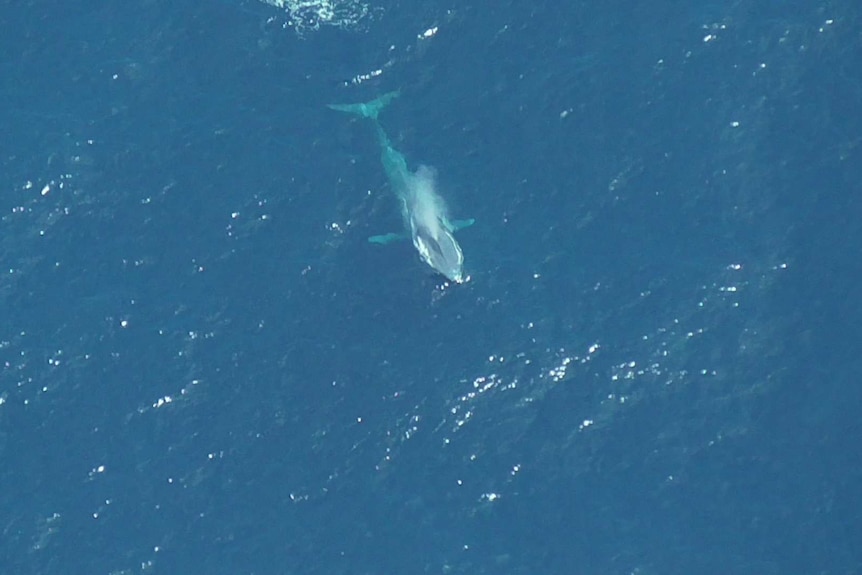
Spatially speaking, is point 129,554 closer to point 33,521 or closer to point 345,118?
point 33,521

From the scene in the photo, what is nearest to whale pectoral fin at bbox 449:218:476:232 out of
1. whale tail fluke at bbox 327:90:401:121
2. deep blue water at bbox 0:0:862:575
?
deep blue water at bbox 0:0:862:575

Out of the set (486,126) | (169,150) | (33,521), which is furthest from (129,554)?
(486,126)

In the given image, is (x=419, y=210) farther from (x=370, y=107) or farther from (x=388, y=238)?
(x=370, y=107)

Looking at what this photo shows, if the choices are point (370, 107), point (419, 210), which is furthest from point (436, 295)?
point (370, 107)

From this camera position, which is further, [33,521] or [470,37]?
[470,37]

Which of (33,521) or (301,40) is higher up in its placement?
(301,40)

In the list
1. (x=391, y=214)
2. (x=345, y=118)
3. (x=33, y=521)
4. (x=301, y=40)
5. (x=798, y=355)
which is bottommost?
(x=798, y=355)
